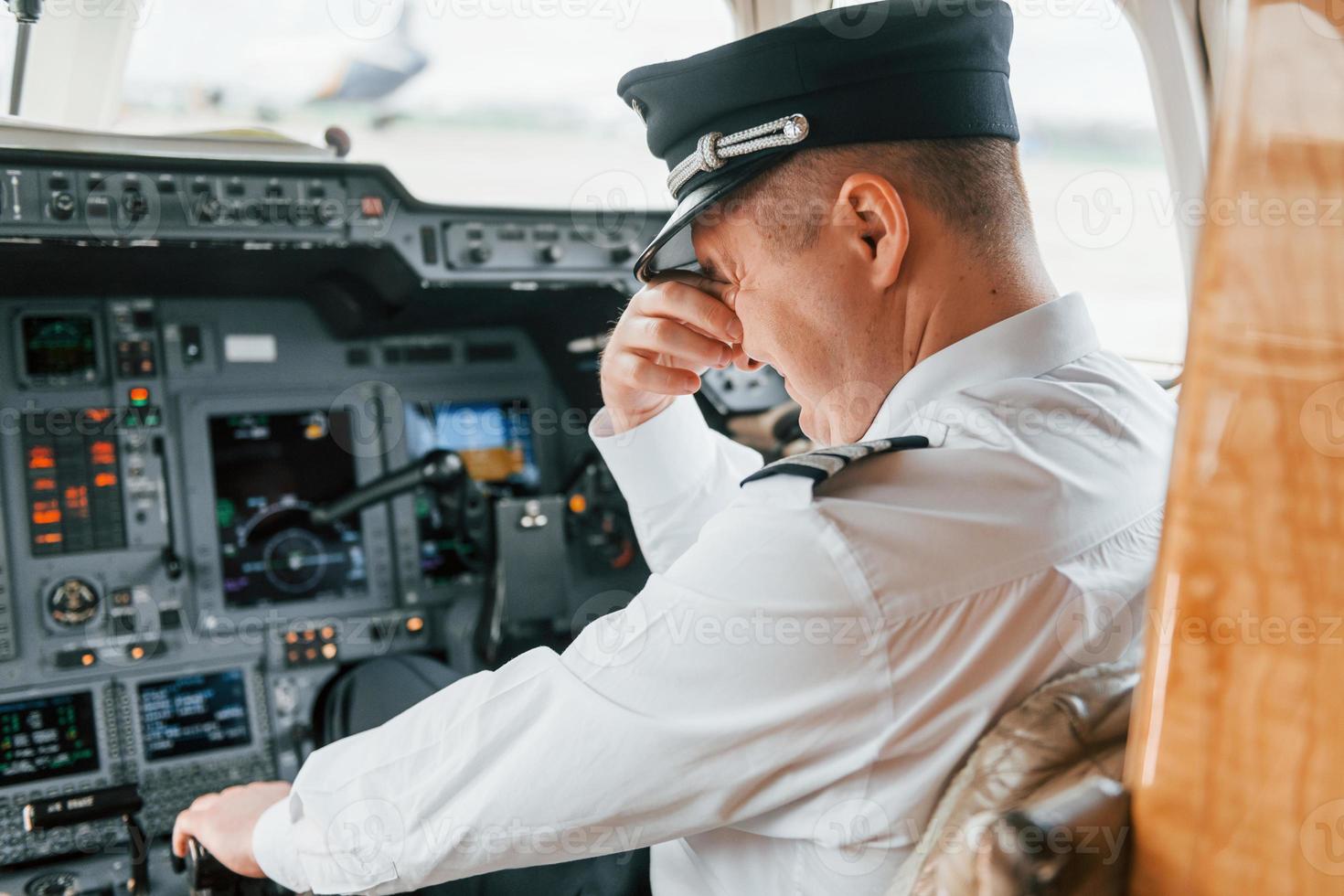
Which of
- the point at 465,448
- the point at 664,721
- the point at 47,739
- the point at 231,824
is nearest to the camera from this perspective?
the point at 664,721

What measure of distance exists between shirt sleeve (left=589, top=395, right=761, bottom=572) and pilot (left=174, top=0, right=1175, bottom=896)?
0.36 metres

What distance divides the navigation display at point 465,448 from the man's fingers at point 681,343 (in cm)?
137

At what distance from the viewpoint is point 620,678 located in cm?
86

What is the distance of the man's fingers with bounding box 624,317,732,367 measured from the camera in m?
1.31

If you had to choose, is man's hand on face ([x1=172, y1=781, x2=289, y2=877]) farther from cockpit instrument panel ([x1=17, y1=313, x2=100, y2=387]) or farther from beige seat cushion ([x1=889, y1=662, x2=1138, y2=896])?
cockpit instrument panel ([x1=17, y1=313, x2=100, y2=387])

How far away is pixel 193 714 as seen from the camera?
2.32 meters

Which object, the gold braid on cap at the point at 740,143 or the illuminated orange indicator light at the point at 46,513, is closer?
the gold braid on cap at the point at 740,143
